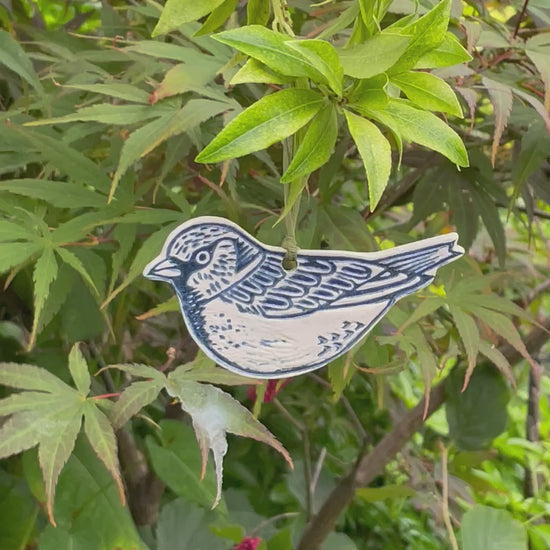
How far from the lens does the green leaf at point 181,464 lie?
0.48 meters

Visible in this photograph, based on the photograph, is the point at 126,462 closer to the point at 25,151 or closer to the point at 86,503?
the point at 86,503

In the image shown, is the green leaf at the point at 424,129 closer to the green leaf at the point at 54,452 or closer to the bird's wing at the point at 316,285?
the bird's wing at the point at 316,285

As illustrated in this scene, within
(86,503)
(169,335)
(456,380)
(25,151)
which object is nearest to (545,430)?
(456,380)

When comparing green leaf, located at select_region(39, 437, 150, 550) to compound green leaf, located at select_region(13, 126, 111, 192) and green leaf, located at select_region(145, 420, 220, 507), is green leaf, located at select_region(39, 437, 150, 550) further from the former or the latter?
compound green leaf, located at select_region(13, 126, 111, 192)

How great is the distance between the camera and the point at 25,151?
392 mm

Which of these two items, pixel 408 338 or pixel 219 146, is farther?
pixel 408 338

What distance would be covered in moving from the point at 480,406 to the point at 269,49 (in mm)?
534

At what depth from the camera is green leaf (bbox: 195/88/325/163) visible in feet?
0.65

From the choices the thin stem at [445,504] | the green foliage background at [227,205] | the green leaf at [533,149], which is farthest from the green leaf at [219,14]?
the thin stem at [445,504]

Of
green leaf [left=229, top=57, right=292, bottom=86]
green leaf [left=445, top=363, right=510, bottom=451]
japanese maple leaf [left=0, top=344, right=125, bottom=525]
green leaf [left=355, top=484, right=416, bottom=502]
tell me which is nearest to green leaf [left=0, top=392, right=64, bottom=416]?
japanese maple leaf [left=0, top=344, right=125, bottom=525]

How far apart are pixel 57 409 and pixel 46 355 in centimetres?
20

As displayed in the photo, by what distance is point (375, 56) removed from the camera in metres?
0.21

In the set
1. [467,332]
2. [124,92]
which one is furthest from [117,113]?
[467,332]

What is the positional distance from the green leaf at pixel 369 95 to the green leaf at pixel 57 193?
203mm
